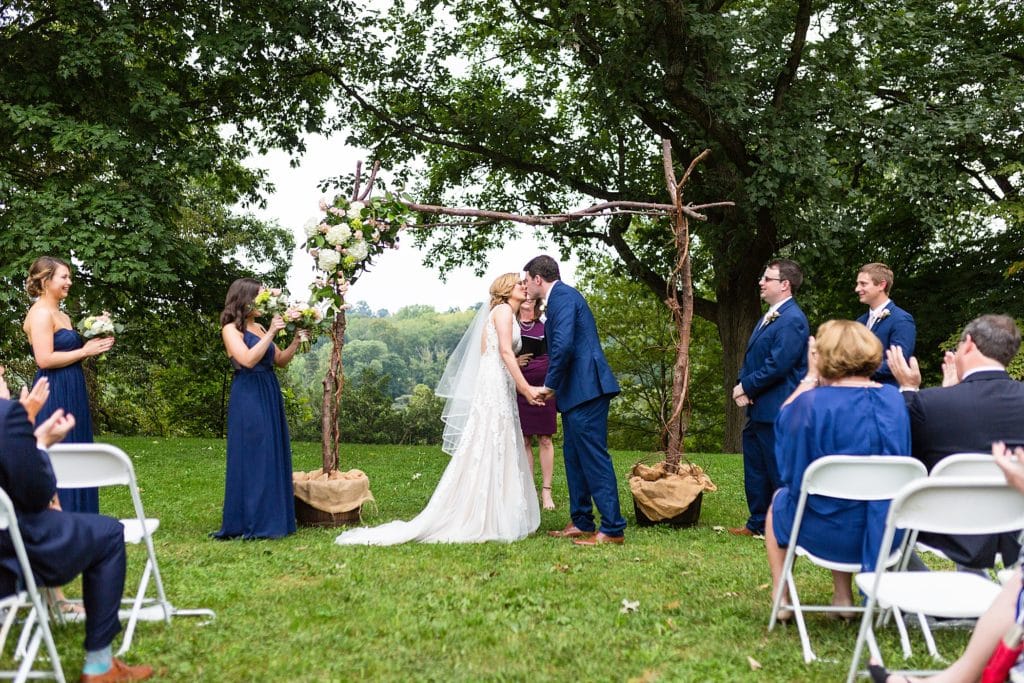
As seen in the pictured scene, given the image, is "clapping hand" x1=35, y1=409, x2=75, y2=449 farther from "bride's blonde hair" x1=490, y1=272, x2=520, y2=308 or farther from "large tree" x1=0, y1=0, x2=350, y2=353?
"large tree" x1=0, y1=0, x2=350, y2=353

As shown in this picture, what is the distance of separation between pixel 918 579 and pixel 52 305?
5374mm

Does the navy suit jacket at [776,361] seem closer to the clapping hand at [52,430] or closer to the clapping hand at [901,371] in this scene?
the clapping hand at [901,371]

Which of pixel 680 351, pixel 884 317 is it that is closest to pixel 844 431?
pixel 884 317

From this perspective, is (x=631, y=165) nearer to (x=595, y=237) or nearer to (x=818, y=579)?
(x=595, y=237)

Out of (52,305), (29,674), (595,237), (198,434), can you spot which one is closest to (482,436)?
(52,305)

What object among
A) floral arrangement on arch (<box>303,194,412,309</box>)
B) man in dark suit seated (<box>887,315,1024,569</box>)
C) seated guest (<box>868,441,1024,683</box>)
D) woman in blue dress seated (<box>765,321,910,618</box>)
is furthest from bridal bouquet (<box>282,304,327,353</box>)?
seated guest (<box>868,441,1024,683</box>)

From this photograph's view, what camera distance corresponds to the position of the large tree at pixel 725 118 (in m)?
14.2

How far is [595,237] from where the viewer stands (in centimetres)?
1842

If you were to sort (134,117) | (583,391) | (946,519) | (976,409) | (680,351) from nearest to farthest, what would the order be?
(946,519) → (976,409) → (583,391) → (680,351) → (134,117)

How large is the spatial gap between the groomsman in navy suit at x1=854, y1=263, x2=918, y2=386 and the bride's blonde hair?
2704 millimetres

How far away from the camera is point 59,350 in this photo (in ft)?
20.2

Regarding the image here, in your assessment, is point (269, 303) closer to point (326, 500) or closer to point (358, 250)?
point (358, 250)

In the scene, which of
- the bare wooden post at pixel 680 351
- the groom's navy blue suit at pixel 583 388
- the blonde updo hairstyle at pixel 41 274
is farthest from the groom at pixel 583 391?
the blonde updo hairstyle at pixel 41 274

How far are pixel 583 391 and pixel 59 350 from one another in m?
3.64
